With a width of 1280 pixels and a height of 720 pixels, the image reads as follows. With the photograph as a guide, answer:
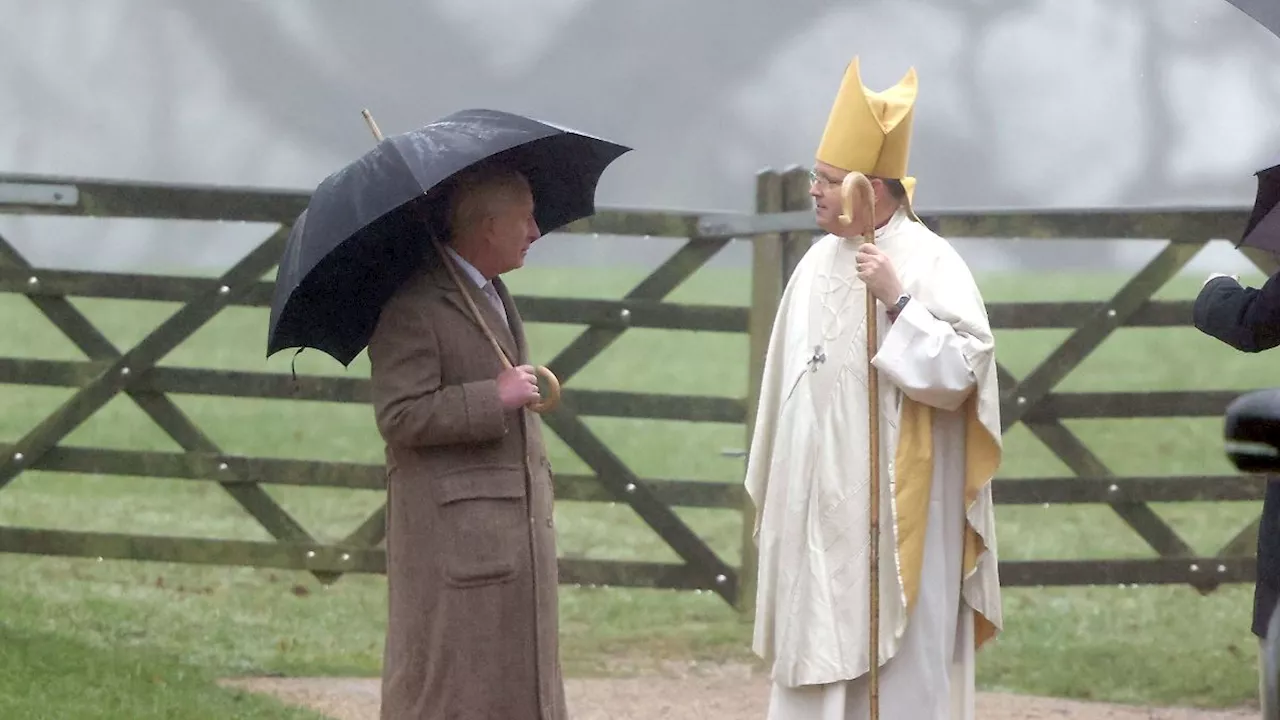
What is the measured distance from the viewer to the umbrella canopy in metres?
3.29

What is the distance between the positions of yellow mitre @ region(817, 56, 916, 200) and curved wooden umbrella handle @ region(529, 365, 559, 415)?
0.95 m

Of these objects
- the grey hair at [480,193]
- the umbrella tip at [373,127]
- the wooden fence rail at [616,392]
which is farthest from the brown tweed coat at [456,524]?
the wooden fence rail at [616,392]

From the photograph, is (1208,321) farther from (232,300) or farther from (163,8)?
(163,8)

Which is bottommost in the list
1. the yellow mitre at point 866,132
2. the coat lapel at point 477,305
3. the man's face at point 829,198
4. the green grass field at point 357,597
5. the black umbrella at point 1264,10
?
the green grass field at point 357,597

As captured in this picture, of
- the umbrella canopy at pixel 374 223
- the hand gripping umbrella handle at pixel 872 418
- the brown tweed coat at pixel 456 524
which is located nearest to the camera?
the umbrella canopy at pixel 374 223

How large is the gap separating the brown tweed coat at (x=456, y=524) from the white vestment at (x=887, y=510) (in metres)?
0.81

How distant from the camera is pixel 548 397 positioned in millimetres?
3576

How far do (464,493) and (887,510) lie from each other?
1.14 meters

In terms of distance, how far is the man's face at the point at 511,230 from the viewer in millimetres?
3531

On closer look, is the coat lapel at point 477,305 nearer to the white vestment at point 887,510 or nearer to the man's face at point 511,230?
the man's face at point 511,230

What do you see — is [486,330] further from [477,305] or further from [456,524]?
[456,524]

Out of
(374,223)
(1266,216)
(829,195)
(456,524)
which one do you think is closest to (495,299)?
(374,223)

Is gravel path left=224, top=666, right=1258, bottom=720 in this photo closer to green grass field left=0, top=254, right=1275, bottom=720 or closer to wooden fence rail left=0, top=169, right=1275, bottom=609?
green grass field left=0, top=254, right=1275, bottom=720

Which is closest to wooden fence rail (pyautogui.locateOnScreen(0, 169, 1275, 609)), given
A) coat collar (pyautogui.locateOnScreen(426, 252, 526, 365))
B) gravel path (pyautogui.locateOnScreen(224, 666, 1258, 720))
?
gravel path (pyautogui.locateOnScreen(224, 666, 1258, 720))
